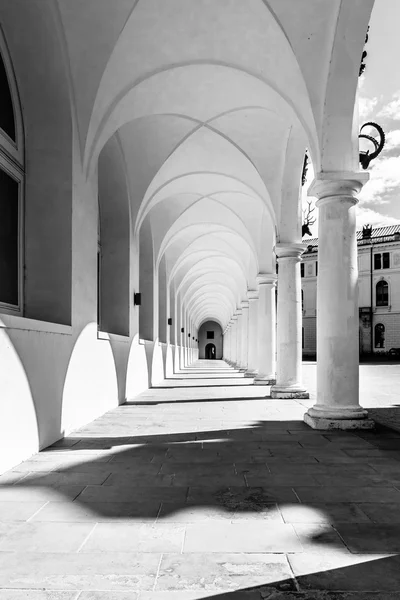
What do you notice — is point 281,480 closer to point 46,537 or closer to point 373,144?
point 46,537

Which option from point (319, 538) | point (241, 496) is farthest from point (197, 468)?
point (319, 538)

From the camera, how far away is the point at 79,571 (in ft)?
8.73

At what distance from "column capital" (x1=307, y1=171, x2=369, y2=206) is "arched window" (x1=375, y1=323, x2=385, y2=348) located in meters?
41.4

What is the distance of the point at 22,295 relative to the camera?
23.2 ft

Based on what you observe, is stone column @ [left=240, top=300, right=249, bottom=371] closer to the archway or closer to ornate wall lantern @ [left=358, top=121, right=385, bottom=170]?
ornate wall lantern @ [left=358, top=121, right=385, bottom=170]

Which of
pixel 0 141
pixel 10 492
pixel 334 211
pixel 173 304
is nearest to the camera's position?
pixel 10 492

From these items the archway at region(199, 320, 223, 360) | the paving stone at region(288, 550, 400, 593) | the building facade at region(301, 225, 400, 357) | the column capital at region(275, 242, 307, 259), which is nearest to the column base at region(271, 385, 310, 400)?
the column capital at region(275, 242, 307, 259)

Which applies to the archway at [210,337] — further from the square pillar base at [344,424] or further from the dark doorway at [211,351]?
the square pillar base at [344,424]

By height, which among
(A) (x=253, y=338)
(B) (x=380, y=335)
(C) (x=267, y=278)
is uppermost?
(C) (x=267, y=278)

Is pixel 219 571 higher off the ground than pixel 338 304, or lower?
lower

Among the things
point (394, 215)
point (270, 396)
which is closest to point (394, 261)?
point (394, 215)

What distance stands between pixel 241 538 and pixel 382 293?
46.6 m

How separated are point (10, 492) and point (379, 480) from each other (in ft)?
10.1

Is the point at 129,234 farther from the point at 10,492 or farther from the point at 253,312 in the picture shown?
the point at 253,312
